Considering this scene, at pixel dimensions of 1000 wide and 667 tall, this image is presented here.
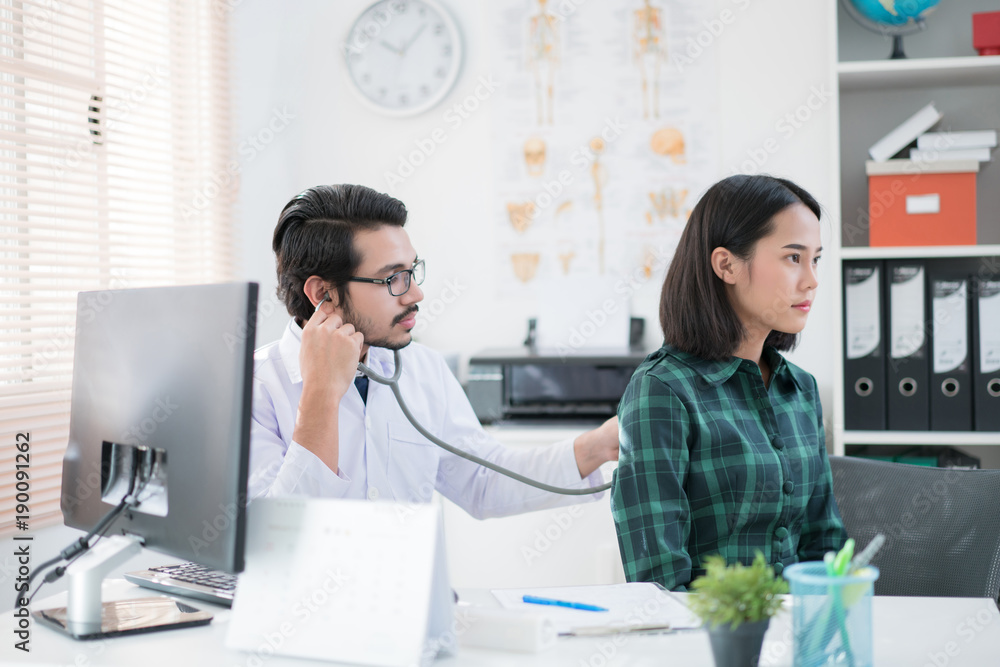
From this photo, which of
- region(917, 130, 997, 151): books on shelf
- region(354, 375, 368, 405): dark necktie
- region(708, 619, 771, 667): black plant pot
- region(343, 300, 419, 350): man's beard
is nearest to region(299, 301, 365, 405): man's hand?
region(343, 300, 419, 350): man's beard

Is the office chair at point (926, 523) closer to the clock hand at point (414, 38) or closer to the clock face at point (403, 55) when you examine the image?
the clock face at point (403, 55)

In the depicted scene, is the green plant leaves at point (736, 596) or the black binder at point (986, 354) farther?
the black binder at point (986, 354)

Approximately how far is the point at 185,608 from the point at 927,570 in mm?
1246

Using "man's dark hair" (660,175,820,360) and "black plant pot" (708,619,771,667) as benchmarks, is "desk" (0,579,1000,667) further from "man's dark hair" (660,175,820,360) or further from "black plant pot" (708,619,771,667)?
"man's dark hair" (660,175,820,360)

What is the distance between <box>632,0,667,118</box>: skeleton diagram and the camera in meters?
2.62

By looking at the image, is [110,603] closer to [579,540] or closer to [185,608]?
[185,608]

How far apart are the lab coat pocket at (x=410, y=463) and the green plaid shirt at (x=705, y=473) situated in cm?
38

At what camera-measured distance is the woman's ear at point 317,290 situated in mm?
1441

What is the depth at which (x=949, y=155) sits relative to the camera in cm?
217

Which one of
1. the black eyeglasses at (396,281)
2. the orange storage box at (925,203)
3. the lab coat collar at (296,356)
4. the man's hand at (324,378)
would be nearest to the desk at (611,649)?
the man's hand at (324,378)

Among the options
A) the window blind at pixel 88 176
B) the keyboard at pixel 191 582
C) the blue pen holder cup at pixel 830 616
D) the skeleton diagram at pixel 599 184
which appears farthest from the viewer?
the skeleton diagram at pixel 599 184

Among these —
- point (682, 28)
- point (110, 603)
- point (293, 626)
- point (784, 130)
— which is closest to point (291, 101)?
point (682, 28)

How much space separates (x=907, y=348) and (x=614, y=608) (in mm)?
1472

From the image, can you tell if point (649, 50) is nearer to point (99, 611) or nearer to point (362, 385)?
point (362, 385)
